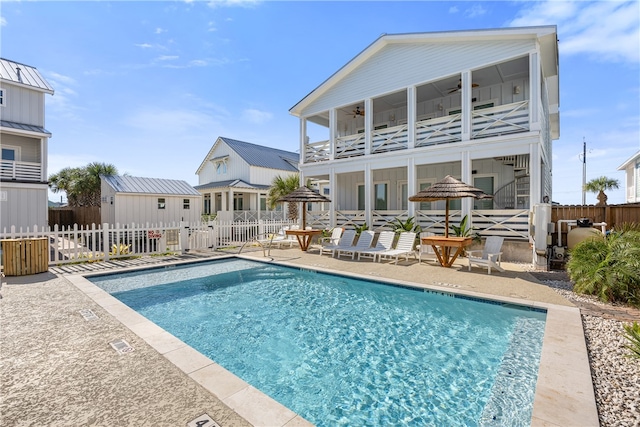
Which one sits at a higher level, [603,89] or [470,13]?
[470,13]

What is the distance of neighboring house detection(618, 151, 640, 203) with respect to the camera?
21.1 m

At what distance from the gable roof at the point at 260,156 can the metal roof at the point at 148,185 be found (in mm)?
6447

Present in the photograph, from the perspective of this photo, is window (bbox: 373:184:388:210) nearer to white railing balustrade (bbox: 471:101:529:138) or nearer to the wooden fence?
white railing balustrade (bbox: 471:101:529:138)

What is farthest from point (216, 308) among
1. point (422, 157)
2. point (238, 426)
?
point (422, 157)

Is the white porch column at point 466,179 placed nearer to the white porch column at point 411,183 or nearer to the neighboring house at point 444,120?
the neighboring house at point 444,120

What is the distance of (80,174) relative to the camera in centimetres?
2595

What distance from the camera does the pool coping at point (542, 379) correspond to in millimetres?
2436

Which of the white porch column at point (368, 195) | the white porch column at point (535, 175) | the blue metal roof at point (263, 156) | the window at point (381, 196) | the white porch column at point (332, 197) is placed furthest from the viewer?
the blue metal roof at point (263, 156)

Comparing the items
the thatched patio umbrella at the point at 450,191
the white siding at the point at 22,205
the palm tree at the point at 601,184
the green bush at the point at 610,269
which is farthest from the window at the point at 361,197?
the palm tree at the point at 601,184

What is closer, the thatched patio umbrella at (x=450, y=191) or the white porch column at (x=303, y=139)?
the thatched patio umbrella at (x=450, y=191)

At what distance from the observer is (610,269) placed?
228 inches

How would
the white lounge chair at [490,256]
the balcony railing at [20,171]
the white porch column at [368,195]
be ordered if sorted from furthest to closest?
A: the balcony railing at [20,171]
the white porch column at [368,195]
the white lounge chair at [490,256]

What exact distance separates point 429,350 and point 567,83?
18804 millimetres

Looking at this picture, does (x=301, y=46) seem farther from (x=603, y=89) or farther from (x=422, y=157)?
(x=603, y=89)
